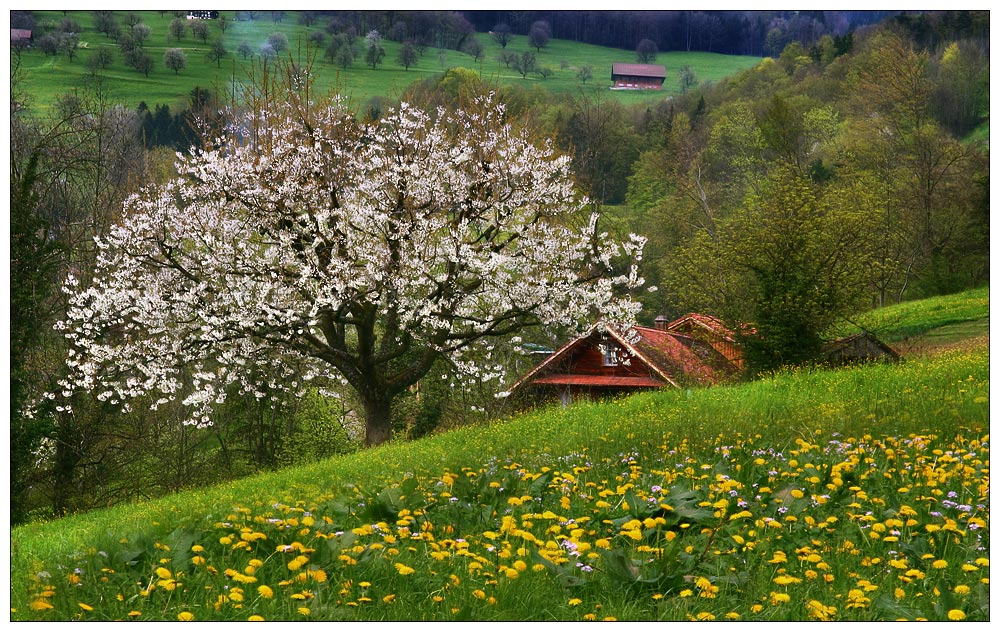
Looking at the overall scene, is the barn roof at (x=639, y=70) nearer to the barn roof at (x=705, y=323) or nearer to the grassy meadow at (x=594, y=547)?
the grassy meadow at (x=594, y=547)

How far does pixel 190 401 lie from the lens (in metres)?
16.1

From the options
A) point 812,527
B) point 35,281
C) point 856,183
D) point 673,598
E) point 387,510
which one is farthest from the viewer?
point 856,183

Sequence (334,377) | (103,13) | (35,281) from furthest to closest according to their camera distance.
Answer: (334,377)
(35,281)
(103,13)

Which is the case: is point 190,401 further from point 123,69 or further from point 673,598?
point 673,598

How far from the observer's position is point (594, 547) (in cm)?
550

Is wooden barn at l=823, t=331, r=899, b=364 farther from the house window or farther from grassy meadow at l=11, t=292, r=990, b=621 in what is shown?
grassy meadow at l=11, t=292, r=990, b=621

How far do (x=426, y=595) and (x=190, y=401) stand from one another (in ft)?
41.7

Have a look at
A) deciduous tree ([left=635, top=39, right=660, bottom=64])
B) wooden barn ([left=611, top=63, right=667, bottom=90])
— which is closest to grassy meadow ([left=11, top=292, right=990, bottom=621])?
deciduous tree ([left=635, top=39, right=660, bottom=64])

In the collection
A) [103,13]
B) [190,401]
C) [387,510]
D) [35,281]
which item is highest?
[103,13]

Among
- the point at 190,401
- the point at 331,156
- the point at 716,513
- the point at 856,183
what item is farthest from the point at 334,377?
the point at 856,183

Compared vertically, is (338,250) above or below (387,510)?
above

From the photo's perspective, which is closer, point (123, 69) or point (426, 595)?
point (426, 595)

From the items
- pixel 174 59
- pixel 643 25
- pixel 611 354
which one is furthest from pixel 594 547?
pixel 611 354

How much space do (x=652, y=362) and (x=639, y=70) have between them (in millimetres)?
9526
